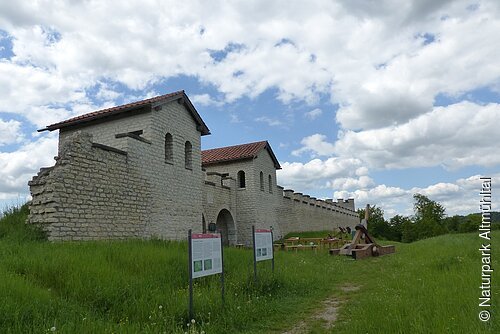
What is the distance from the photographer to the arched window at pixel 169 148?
16672 millimetres

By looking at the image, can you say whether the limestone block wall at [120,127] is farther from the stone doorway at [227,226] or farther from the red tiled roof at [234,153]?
the red tiled roof at [234,153]

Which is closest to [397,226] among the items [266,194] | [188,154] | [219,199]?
[266,194]

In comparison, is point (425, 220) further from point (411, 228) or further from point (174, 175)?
point (174, 175)

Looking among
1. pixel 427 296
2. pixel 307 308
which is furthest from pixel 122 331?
pixel 427 296

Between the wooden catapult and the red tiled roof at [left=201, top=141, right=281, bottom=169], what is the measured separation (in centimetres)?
964

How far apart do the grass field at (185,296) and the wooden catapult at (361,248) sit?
584 centimetres

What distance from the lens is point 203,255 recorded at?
6.64m

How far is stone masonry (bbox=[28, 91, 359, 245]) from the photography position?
11.1 m

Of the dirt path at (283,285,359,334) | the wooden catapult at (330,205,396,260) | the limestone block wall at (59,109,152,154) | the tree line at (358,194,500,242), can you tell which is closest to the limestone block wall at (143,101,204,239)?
the limestone block wall at (59,109,152,154)

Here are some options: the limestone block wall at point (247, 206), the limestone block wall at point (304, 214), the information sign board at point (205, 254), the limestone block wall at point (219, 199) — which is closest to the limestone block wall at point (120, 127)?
the limestone block wall at point (219, 199)

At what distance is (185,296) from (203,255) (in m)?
0.76

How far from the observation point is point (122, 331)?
4934 millimetres

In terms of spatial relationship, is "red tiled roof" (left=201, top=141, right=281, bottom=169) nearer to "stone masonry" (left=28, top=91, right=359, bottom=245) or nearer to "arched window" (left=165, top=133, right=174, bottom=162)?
"stone masonry" (left=28, top=91, right=359, bottom=245)

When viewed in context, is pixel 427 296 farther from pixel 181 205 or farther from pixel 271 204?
pixel 271 204
